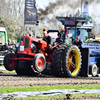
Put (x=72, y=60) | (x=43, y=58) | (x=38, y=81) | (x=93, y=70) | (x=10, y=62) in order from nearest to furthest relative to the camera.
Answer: (x=38, y=81), (x=43, y=58), (x=10, y=62), (x=72, y=60), (x=93, y=70)

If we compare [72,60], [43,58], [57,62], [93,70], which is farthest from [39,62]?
[93,70]

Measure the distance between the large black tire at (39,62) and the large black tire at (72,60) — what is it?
82 centimetres

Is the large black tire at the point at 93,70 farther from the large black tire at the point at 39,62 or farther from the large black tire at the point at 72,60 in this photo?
the large black tire at the point at 39,62

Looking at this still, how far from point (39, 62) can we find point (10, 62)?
143 centimetres

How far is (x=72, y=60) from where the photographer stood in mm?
12359

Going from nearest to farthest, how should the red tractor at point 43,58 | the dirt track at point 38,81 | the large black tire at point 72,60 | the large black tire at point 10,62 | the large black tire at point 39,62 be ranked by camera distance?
the dirt track at point 38,81 → the large black tire at point 39,62 → the red tractor at point 43,58 → the large black tire at point 72,60 → the large black tire at point 10,62

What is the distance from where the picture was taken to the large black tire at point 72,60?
11.5m

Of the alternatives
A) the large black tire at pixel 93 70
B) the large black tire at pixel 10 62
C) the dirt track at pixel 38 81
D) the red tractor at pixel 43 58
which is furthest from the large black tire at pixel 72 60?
the large black tire at pixel 10 62

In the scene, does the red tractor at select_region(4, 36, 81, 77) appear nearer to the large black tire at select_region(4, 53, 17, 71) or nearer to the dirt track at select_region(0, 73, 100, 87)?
the large black tire at select_region(4, 53, 17, 71)

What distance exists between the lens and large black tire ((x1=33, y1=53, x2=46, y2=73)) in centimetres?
1094

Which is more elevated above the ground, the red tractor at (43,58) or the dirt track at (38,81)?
the red tractor at (43,58)

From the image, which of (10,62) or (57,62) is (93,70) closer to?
Result: (57,62)

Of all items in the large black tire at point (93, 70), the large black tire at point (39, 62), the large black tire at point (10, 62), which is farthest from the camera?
the large black tire at point (93, 70)

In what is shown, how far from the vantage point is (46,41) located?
1212cm
